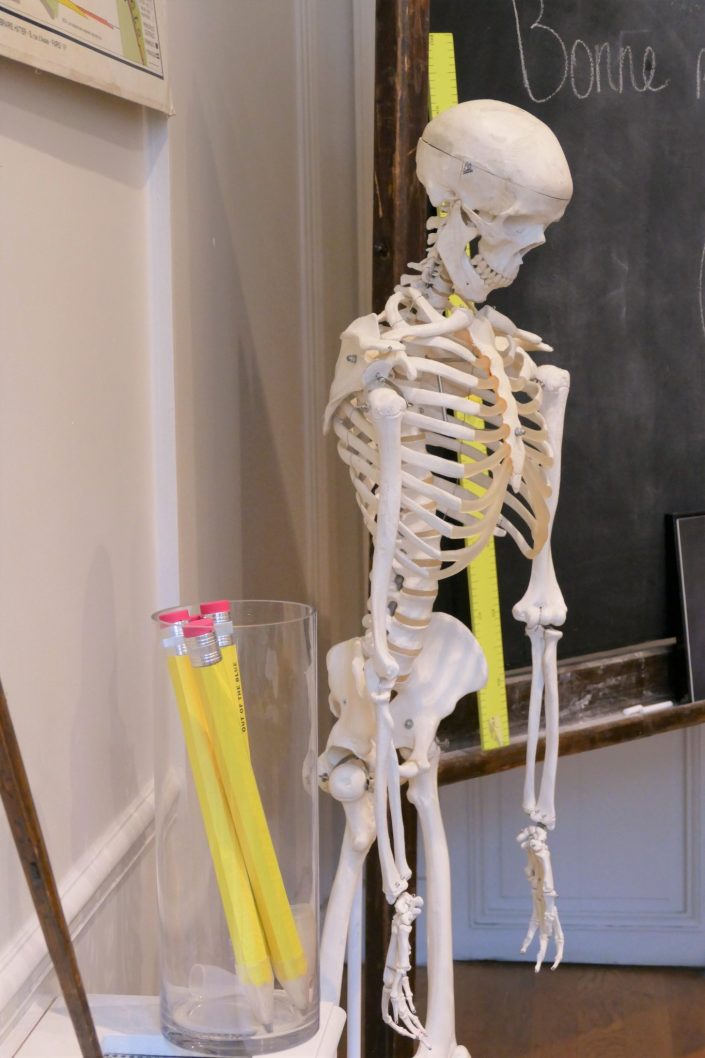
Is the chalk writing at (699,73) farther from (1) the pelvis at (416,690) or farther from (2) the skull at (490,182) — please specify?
(1) the pelvis at (416,690)

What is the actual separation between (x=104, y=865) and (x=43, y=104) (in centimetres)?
69

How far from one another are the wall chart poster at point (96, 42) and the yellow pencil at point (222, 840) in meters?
0.48

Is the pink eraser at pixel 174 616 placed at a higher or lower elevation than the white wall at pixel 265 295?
lower

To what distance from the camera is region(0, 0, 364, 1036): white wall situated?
952 mm

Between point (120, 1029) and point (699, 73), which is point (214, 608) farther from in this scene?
point (699, 73)

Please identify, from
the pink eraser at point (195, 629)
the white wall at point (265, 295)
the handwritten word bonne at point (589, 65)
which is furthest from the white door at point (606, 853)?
the pink eraser at point (195, 629)

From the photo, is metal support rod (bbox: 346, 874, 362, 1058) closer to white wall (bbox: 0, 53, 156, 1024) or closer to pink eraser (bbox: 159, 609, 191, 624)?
white wall (bbox: 0, 53, 156, 1024)

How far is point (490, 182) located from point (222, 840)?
2.10ft

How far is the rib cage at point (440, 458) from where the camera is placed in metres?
1.11

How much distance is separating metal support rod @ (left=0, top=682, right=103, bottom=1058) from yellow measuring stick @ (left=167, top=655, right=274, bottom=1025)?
0.15 meters

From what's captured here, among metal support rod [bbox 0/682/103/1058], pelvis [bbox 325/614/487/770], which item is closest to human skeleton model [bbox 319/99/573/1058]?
pelvis [bbox 325/614/487/770]

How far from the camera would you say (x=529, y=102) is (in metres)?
1.54

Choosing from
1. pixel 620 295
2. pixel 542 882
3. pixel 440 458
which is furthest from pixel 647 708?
pixel 440 458

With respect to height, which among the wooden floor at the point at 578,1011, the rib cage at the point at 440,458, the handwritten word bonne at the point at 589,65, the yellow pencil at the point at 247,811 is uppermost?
the handwritten word bonne at the point at 589,65
